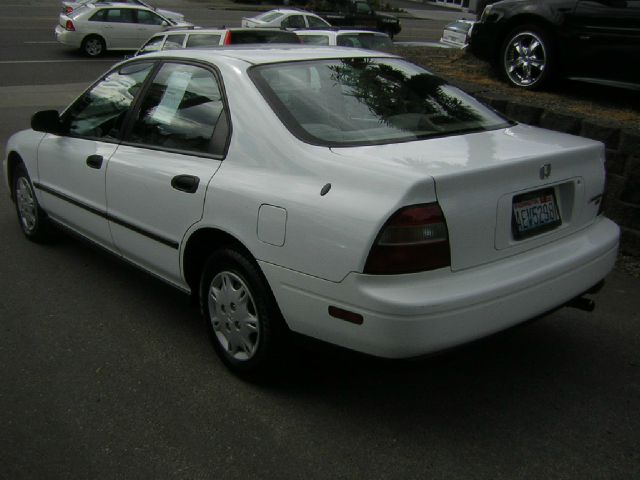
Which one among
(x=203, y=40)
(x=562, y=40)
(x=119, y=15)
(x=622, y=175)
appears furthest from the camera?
(x=119, y=15)

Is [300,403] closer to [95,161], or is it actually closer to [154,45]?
[95,161]

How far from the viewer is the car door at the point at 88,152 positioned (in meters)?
4.34

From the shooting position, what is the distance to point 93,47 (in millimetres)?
20453

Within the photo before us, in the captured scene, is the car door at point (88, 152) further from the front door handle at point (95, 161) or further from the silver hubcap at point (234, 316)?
the silver hubcap at point (234, 316)

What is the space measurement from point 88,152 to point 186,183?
46.6 inches

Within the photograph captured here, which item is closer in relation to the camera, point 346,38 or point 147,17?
point 346,38

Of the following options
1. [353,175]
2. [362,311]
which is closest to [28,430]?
[362,311]

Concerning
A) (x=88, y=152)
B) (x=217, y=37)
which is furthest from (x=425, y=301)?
(x=217, y=37)

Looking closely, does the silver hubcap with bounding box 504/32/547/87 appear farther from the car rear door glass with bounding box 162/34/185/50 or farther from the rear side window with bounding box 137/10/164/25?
the rear side window with bounding box 137/10/164/25

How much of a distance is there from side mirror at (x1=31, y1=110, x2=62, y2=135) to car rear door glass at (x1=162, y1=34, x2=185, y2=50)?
8.76m

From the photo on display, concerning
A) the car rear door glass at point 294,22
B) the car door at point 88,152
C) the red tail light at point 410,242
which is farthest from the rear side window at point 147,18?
the red tail light at point 410,242

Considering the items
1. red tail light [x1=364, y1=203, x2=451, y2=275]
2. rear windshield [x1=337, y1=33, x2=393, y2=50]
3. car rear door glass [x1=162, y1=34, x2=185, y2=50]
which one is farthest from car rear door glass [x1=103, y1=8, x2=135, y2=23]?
red tail light [x1=364, y1=203, x2=451, y2=275]

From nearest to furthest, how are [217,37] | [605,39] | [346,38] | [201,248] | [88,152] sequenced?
[201,248] < [88,152] < [605,39] < [217,37] < [346,38]

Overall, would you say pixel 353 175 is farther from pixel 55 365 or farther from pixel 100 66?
pixel 100 66
